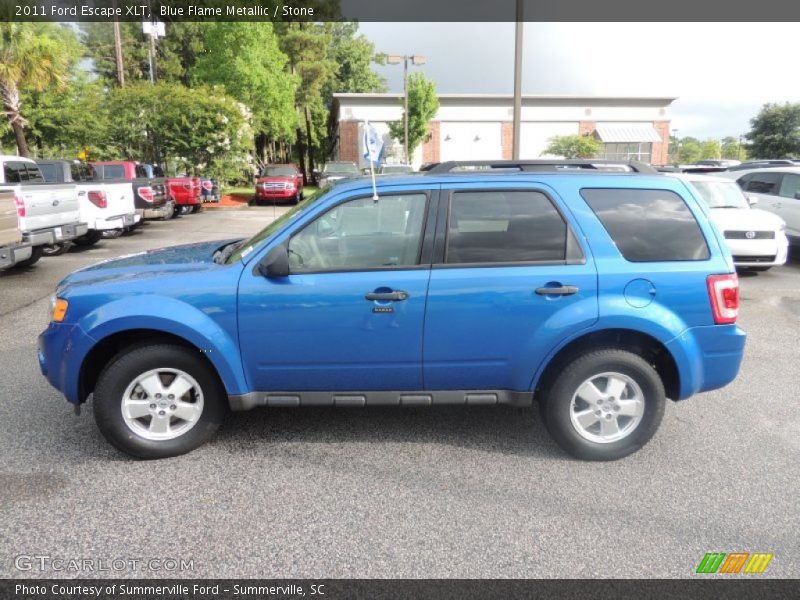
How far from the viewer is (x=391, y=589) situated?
270 centimetres

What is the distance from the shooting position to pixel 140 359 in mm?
3703

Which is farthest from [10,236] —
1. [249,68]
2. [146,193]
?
[249,68]

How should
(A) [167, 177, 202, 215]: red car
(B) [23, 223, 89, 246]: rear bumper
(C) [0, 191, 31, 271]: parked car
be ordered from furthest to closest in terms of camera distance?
(A) [167, 177, 202, 215]: red car < (B) [23, 223, 89, 246]: rear bumper < (C) [0, 191, 31, 271]: parked car

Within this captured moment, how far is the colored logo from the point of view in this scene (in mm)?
2867

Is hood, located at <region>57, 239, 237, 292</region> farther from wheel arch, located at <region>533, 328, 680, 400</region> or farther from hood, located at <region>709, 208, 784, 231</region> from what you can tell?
hood, located at <region>709, 208, 784, 231</region>

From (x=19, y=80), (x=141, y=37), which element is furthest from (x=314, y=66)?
(x=19, y=80)

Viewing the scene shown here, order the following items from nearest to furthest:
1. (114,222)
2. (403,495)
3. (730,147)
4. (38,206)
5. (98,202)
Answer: (403,495), (38,206), (98,202), (114,222), (730,147)

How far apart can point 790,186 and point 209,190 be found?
20.1m

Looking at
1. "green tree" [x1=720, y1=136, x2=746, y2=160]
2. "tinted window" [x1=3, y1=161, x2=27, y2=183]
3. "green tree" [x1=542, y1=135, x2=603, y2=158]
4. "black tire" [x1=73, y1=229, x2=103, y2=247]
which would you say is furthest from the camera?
"green tree" [x1=720, y1=136, x2=746, y2=160]

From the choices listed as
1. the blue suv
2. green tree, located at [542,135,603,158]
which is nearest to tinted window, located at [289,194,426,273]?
the blue suv

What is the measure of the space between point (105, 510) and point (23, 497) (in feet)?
1.68

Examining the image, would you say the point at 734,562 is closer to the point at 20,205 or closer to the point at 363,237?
the point at 363,237

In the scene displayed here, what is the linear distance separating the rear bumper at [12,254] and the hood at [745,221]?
10487mm

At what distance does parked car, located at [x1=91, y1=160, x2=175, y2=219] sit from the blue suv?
12226mm
